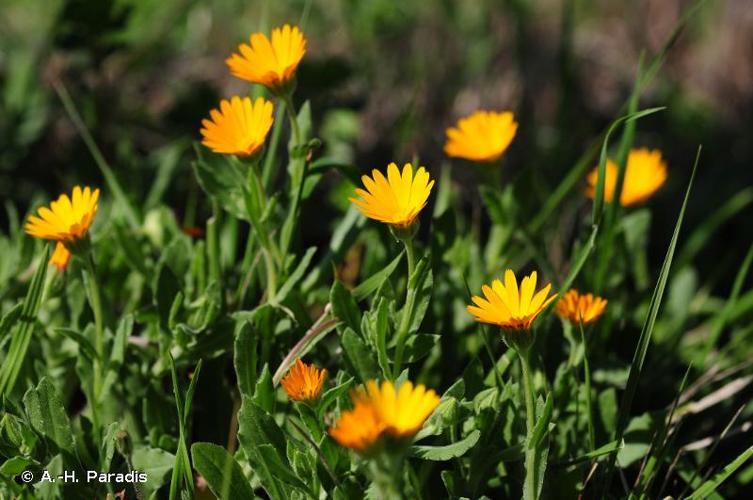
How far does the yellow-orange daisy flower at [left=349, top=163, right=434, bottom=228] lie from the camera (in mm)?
1437

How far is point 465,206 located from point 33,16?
211cm

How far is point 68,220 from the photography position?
62.7 inches

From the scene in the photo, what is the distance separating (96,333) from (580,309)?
92 cm

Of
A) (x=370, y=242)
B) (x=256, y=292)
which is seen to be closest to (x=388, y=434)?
(x=256, y=292)

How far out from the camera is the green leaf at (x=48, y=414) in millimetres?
1531

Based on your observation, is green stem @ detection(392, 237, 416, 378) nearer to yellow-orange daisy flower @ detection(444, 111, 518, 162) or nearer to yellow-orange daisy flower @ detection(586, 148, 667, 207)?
yellow-orange daisy flower @ detection(444, 111, 518, 162)

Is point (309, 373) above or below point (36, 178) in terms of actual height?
above

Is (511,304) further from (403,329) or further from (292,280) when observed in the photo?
(292,280)

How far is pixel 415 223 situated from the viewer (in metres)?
1.49

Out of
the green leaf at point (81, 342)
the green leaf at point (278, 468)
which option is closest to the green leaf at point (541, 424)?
the green leaf at point (278, 468)

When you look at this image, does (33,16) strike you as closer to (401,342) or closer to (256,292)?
(256,292)

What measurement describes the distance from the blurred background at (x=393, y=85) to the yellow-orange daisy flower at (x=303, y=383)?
2.99ft

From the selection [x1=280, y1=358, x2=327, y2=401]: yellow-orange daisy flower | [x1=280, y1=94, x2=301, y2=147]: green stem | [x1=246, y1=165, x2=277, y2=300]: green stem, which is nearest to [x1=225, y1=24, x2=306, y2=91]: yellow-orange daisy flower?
[x1=280, y1=94, x2=301, y2=147]: green stem

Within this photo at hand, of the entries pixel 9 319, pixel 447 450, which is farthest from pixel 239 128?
pixel 447 450
